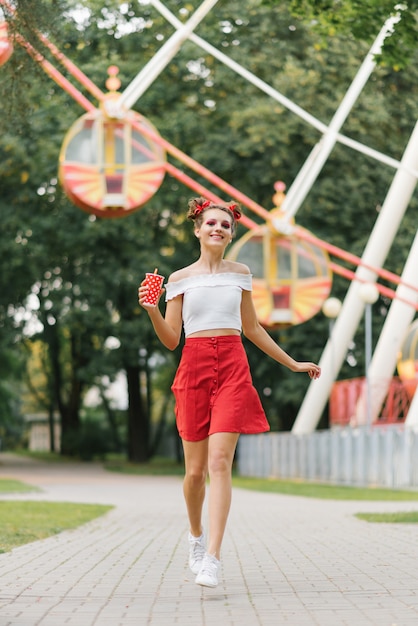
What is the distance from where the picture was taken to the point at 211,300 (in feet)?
22.7

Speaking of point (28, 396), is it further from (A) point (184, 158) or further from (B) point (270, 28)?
(A) point (184, 158)

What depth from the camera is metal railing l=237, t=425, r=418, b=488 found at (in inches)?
894

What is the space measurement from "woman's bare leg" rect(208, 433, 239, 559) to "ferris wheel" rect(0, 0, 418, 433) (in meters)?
4.91

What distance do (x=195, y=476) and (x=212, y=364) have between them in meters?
0.62

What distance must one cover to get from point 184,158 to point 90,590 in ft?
48.9

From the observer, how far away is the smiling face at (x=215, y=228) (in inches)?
276

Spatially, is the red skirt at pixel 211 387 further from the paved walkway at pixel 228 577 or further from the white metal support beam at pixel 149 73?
the white metal support beam at pixel 149 73

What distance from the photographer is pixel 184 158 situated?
21.1m

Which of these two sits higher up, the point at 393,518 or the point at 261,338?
the point at 261,338

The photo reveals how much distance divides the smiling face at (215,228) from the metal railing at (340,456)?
50.8ft

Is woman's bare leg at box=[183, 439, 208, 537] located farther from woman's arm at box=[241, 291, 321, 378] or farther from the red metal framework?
the red metal framework

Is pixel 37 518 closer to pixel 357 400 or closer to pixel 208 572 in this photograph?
pixel 208 572

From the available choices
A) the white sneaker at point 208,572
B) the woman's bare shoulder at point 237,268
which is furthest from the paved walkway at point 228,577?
the woman's bare shoulder at point 237,268

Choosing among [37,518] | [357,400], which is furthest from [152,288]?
[357,400]
